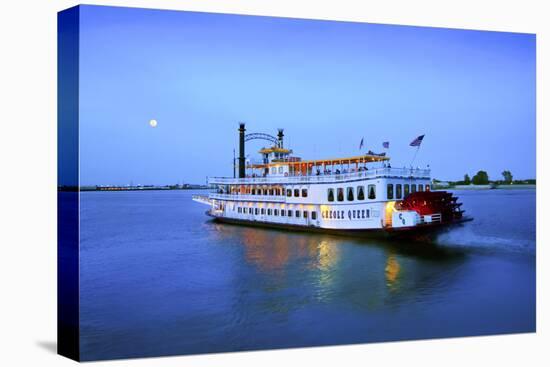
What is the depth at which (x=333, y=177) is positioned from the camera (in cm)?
1472

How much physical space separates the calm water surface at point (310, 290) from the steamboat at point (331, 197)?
0.59 metres

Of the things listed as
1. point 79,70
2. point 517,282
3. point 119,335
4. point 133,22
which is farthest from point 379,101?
point 119,335

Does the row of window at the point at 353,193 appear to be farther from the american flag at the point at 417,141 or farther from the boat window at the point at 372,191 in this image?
the american flag at the point at 417,141

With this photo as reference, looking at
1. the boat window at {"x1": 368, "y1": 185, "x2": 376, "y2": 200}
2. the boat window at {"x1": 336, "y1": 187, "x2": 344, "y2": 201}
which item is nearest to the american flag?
the boat window at {"x1": 368, "y1": 185, "x2": 376, "y2": 200}

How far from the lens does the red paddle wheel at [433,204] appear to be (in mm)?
12180

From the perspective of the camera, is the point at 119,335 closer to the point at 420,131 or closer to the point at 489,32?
the point at 420,131

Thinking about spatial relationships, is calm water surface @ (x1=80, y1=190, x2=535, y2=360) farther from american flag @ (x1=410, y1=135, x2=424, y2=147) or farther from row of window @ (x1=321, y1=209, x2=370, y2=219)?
american flag @ (x1=410, y1=135, x2=424, y2=147)

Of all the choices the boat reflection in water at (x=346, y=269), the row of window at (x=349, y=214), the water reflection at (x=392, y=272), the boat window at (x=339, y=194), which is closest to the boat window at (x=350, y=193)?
the boat window at (x=339, y=194)

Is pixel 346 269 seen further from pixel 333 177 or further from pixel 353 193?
pixel 333 177

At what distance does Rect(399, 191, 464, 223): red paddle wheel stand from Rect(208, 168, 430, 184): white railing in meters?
0.47

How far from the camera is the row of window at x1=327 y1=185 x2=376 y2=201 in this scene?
13.8 metres

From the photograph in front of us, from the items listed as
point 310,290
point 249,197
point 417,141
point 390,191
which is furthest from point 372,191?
point 310,290

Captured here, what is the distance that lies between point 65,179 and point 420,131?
6964 millimetres

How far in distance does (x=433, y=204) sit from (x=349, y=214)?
2.53 meters
